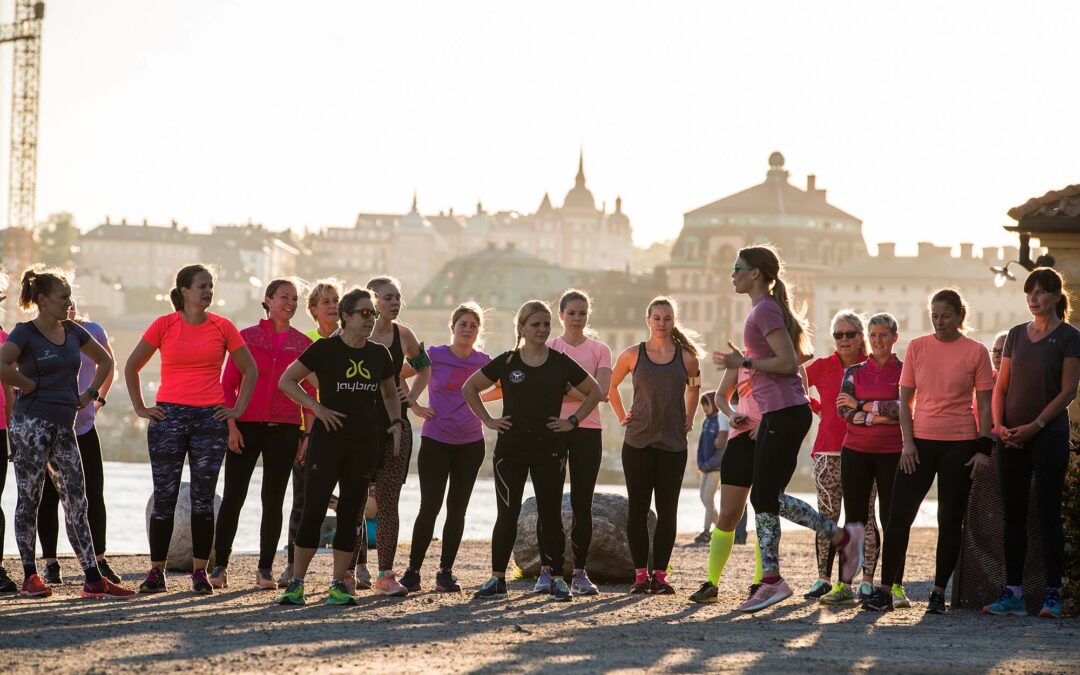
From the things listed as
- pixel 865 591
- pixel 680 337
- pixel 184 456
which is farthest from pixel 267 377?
pixel 865 591

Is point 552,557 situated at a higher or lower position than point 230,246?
lower

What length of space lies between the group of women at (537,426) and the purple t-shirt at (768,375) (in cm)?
1

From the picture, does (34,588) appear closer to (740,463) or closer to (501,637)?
(501,637)

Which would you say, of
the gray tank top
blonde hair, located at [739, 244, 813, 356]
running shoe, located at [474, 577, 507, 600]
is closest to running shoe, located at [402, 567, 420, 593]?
running shoe, located at [474, 577, 507, 600]

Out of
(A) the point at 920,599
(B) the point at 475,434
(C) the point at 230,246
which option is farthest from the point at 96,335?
(C) the point at 230,246

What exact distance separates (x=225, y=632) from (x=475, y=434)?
9.89 ft

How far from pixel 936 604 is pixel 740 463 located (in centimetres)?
131

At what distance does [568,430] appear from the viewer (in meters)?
9.94

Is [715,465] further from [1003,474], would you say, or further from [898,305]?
[898,305]

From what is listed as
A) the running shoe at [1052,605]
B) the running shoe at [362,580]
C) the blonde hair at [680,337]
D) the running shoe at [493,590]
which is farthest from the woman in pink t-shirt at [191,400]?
the running shoe at [1052,605]

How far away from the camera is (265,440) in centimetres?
1003

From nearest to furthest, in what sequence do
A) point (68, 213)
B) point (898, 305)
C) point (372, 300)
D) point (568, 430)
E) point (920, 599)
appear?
1. point (372, 300)
2. point (568, 430)
3. point (920, 599)
4. point (898, 305)
5. point (68, 213)

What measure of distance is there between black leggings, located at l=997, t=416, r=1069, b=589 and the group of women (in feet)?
→ 0.04

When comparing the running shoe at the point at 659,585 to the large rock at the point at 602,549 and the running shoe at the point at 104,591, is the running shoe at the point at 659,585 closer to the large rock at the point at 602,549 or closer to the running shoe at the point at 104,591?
the large rock at the point at 602,549
